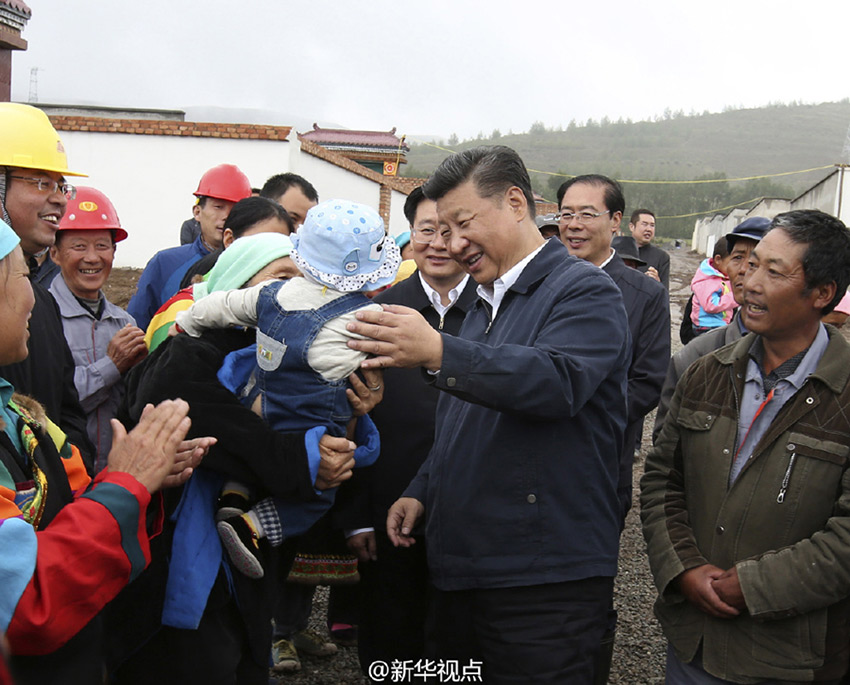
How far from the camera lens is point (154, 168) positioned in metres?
13.8

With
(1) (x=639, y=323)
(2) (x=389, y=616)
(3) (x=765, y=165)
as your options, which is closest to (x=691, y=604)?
(2) (x=389, y=616)

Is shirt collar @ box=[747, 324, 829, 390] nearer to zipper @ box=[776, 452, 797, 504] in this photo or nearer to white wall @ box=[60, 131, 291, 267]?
zipper @ box=[776, 452, 797, 504]

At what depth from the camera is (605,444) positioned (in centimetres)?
223

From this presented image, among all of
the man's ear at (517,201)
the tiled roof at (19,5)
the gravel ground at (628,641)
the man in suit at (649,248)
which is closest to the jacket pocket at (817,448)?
the man's ear at (517,201)

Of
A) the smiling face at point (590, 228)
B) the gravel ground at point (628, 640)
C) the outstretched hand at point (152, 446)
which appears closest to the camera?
the outstretched hand at point (152, 446)

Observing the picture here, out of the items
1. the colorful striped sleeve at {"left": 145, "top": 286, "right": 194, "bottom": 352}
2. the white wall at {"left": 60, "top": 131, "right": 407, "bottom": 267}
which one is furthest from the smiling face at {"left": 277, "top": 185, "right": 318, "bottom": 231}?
the white wall at {"left": 60, "top": 131, "right": 407, "bottom": 267}

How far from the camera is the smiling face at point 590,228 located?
4320 mm

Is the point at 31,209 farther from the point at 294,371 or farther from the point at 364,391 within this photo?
the point at 364,391

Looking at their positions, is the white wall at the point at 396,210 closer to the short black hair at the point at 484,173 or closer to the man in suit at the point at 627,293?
the man in suit at the point at 627,293

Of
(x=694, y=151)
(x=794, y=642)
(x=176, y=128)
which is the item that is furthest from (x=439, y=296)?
(x=694, y=151)

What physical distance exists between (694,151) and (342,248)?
114 metres

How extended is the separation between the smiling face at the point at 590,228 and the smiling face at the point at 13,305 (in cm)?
318

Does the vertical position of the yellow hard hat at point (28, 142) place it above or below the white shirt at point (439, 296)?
above

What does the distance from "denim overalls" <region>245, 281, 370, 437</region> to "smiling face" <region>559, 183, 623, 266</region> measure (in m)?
2.37
